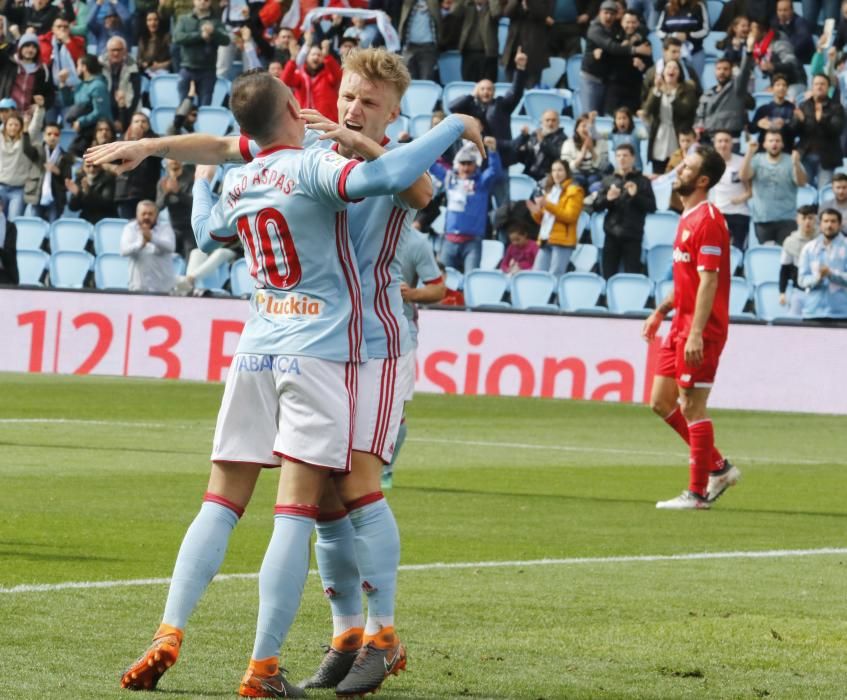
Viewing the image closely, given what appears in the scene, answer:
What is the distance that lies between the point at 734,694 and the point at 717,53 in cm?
2137

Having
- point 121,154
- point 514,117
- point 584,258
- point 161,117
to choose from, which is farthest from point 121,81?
point 121,154

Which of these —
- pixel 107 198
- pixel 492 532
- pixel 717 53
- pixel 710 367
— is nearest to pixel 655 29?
pixel 717 53

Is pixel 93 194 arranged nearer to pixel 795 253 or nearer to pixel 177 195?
pixel 177 195

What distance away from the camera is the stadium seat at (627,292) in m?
22.9

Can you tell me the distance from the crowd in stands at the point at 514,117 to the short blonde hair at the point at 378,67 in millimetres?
15697

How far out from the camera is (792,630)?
278 inches

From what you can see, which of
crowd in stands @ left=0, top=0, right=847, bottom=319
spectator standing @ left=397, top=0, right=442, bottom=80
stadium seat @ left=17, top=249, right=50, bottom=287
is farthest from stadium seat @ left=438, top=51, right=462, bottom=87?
stadium seat @ left=17, top=249, right=50, bottom=287

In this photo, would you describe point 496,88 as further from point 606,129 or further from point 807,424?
point 807,424

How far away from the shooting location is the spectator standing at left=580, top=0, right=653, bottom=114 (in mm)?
24766

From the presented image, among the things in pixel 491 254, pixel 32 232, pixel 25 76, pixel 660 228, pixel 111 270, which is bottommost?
pixel 111 270

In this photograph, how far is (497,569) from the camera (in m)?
8.65

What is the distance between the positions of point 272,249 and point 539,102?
68.2ft

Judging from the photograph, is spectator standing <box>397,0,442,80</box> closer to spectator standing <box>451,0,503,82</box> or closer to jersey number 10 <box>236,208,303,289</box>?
spectator standing <box>451,0,503,82</box>

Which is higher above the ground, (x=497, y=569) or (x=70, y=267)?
(x=497, y=569)
